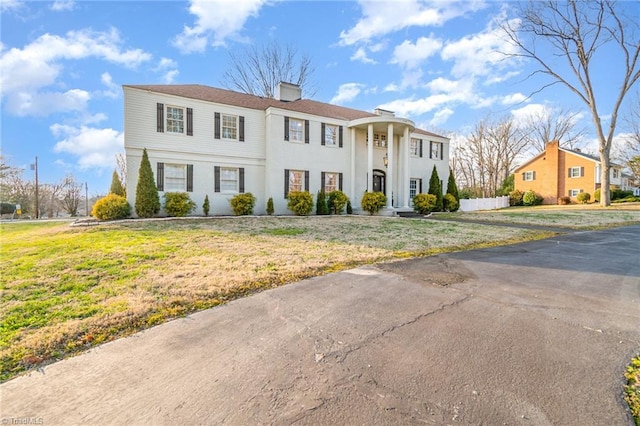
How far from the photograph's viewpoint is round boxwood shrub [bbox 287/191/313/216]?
14969mm

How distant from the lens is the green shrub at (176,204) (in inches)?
518

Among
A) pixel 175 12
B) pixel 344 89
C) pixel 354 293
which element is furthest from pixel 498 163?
pixel 354 293

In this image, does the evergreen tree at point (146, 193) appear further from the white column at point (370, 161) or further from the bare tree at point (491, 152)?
the bare tree at point (491, 152)

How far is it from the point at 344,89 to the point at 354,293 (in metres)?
22.5

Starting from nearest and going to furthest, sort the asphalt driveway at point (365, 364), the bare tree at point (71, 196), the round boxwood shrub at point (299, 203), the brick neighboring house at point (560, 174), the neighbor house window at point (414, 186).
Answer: the asphalt driveway at point (365, 364), the round boxwood shrub at point (299, 203), the neighbor house window at point (414, 186), the bare tree at point (71, 196), the brick neighboring house at point (560, 174)

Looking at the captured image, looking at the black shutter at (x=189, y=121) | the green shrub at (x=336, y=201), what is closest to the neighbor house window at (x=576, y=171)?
the green shrub at (x=336, y=201)

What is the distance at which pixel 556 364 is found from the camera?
7.34 feet

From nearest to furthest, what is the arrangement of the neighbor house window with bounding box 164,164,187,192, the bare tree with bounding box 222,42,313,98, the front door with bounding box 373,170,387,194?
the neighbor house window with bounding box 164,164,187,192, the front door with bounding box 373,170,387,194, the bare tree with bounding box 222,42,313,98

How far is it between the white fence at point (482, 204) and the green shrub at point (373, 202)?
39.5 feet

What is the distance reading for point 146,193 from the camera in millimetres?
12742

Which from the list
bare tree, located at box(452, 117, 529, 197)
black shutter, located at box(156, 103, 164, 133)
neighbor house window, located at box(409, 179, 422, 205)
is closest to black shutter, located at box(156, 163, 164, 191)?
black shutter, located at box(156, 103, 164, 133)

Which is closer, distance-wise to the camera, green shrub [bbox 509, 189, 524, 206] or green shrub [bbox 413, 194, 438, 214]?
A: green shrub [bbox 413, 194, 438, 214]

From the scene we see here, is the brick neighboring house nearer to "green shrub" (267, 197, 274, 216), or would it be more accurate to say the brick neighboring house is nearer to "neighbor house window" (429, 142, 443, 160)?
"neighbor house window" (429, 142, 443, 160)

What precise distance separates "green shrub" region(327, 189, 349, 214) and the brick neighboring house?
2928 centimetres
